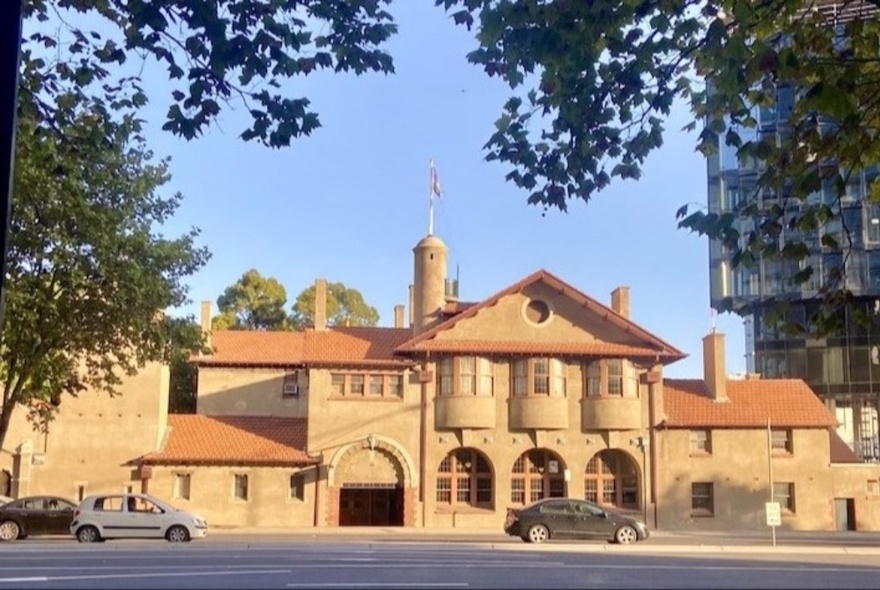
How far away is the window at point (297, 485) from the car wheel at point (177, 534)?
11.5 m

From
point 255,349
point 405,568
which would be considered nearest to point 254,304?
point 255,349

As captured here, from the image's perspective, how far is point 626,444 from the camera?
4344 centimetres

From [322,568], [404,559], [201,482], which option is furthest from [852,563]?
[201,482]

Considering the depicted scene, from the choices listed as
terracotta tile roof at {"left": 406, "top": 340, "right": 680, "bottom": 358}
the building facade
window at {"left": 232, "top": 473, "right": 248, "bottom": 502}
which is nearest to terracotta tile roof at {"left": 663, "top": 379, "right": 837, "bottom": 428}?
the building facade

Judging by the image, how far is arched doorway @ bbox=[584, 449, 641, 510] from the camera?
43312mm

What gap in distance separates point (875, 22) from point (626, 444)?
35.4 metres

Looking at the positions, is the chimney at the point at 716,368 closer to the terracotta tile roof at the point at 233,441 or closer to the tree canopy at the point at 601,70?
the terracotta tile roof at the point at 233,441

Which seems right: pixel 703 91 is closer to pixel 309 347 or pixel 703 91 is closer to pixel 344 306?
pixel 309 347

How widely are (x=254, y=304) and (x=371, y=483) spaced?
1154 inches

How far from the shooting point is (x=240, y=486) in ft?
137

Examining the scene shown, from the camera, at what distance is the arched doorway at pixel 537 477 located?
4297cm

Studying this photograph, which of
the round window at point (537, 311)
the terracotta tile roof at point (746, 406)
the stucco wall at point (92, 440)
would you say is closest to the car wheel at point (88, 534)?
the stucco wall at point (92, 440)

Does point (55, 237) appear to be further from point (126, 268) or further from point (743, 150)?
point (743, 150)

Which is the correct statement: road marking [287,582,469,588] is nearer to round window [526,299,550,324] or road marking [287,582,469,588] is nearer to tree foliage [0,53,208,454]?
tree foliage [0,53,208,454]
